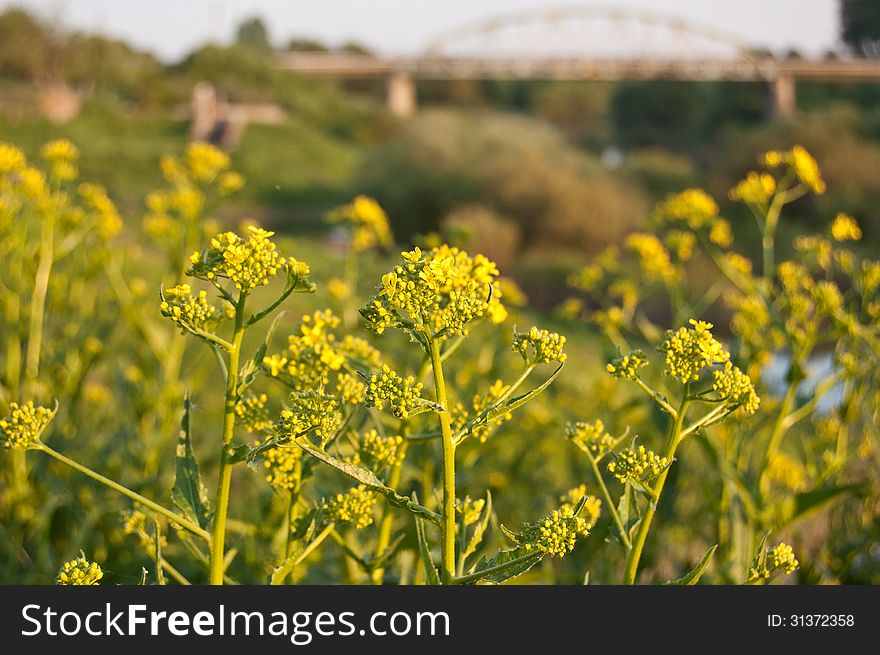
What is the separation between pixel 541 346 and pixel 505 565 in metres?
0.26

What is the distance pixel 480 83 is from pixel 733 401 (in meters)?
37.3

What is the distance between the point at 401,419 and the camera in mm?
1223

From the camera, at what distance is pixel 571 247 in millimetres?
14672

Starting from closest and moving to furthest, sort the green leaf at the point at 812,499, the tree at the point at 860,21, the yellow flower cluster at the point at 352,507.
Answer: the yellow flower cluster at the point at 352,507, the green leaf at the point at 812,499, the tree at the point at 860,21

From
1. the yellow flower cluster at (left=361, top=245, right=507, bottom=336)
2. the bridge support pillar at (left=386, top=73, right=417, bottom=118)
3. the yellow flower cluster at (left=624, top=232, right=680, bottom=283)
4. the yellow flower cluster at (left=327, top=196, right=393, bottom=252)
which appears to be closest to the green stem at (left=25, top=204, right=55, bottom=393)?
the yellow flower cluster at (left=327, top=196, right=393, bottom=252)

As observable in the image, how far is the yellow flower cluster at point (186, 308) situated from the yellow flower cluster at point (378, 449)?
0.98ft

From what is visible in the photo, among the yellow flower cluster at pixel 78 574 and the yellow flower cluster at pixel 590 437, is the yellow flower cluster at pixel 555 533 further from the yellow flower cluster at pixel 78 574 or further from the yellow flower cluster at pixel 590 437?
the yellow flower cluster at pixel 78 574

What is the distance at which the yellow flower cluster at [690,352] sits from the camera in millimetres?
1145

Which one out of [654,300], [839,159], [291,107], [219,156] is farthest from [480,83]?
[219,156]

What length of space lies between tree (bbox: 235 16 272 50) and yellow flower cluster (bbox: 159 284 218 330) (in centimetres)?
3996

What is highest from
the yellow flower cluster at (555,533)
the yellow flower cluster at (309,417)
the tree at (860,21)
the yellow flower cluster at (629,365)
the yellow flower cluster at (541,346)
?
the tree at (860,21)

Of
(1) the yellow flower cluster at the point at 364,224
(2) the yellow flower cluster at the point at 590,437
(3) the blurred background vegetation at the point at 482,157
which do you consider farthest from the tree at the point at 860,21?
(2) the yellow flower cluster at the point at 590,437

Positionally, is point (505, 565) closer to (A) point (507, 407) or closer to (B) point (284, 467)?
(A) point (507, 407)

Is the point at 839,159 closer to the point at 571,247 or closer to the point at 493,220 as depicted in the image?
the point at 571,247
